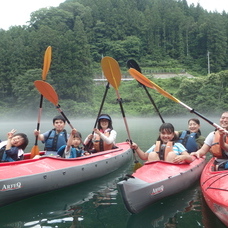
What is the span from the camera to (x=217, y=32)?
180ft

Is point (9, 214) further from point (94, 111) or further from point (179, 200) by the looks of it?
point (94, 111)

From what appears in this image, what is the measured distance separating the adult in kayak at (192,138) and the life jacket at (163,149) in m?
1.28

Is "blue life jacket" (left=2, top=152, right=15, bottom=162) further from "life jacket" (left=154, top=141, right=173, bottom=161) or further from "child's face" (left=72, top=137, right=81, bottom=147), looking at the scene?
"life jacket" (left=154, top=141, right=173, bottom=161)

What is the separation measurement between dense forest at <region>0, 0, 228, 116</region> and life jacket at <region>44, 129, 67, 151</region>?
2194 cm

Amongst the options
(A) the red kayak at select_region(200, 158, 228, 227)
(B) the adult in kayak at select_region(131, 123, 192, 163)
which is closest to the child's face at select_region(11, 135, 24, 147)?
(B) the adult in kayak at select_region(131, 123, 192, 163)

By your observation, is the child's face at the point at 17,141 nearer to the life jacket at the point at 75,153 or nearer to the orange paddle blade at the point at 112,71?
the life jacket at the point at 75,153

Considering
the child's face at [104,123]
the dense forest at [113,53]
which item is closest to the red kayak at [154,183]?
the child's face at [104,123]

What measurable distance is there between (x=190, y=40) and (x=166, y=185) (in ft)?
199

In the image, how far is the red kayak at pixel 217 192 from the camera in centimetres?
254

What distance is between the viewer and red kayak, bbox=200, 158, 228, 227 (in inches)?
100

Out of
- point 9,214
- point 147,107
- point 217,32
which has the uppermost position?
point 217,32

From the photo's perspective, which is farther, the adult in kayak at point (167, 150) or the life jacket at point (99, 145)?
the life jacket at point (99, 145)

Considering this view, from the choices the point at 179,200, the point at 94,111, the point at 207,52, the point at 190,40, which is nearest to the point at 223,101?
the point at 94,111

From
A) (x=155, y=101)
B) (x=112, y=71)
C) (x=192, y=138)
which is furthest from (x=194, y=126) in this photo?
(x=155, y=101)
